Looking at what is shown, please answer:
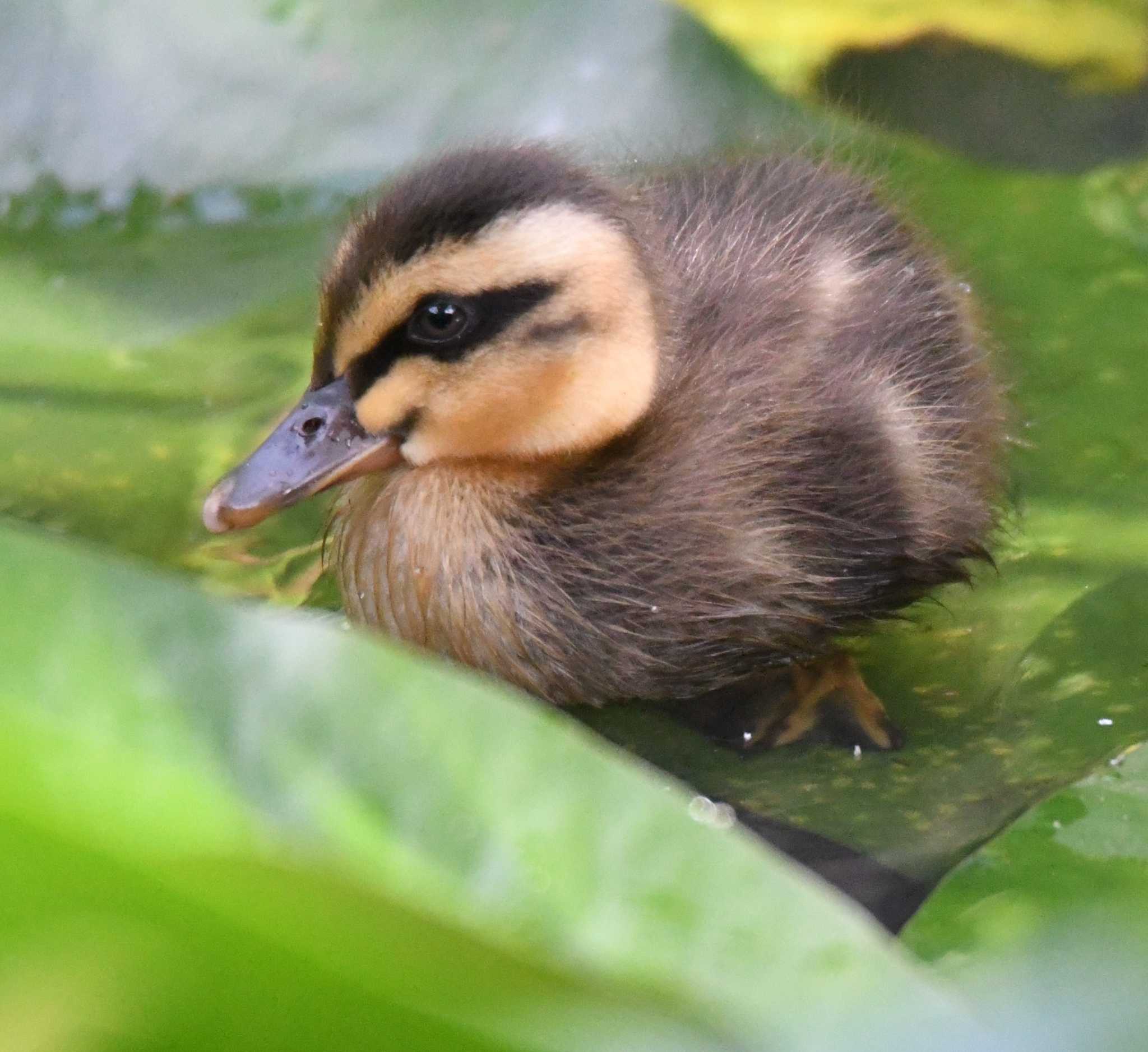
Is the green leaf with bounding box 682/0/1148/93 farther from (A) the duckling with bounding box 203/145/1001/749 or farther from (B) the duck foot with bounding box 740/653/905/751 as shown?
(B) the duck foot with bounding box 740/653/905/751

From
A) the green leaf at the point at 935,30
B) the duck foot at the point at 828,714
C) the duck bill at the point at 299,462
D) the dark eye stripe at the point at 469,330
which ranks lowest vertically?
the duck foot at the point at 828,714

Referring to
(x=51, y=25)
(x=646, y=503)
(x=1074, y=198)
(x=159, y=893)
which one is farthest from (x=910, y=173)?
(x=159, y=893)

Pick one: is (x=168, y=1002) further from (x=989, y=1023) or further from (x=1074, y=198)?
(x=1074, y=198)

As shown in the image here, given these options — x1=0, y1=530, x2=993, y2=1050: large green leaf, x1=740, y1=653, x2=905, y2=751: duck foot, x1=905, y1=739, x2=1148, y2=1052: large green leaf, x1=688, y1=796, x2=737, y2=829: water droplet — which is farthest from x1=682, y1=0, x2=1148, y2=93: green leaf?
x1=0, y1=530, x2=993, y2=1050: large green leaf

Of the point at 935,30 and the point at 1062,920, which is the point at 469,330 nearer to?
the point at 1062,920

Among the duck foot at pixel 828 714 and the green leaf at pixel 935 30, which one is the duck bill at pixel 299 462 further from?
the green leaf at pixel 935 30

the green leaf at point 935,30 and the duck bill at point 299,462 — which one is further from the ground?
the green leaf at point 935,30

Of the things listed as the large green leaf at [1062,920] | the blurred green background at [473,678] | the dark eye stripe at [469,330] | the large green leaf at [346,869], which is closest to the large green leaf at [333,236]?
the blurred green background at [473,678]
